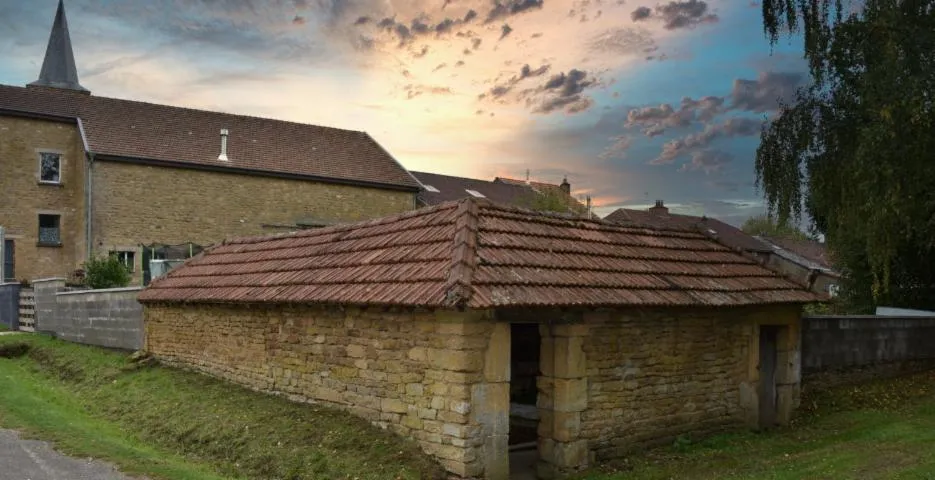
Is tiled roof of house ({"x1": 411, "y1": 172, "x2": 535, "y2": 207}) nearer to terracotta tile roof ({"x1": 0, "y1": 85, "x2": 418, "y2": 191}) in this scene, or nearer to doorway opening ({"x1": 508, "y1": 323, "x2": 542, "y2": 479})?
terracotta tile roof ({"x1": 0, "y1": 85, "x2": 418, "y2": 191})

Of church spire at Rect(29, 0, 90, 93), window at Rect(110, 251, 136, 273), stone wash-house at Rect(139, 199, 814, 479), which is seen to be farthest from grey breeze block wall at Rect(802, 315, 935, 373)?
church spire at Rect(29, 0, 90, 93)

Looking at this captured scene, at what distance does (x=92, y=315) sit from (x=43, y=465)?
10.4 m

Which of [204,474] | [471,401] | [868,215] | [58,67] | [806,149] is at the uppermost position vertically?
[58,67]

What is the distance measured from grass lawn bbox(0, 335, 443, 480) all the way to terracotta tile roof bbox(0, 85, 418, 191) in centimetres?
1561

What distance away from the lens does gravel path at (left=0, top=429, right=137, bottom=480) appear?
8477mm

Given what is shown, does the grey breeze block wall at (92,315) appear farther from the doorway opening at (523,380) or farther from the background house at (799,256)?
the background house at (799,256)

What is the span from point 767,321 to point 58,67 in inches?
1698

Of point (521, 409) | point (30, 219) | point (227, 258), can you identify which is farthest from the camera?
point (30, 219)

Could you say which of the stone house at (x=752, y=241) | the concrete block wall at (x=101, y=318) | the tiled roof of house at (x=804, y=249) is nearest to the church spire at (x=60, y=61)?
the concrete block wall at (x=101, y=318)

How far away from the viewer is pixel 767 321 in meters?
12.6

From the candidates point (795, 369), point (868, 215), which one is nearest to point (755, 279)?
point (795, 369)

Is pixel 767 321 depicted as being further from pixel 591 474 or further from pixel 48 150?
pixel 48 150

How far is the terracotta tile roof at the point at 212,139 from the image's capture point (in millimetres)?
29359

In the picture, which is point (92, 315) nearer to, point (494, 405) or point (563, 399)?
point (494, 405)
